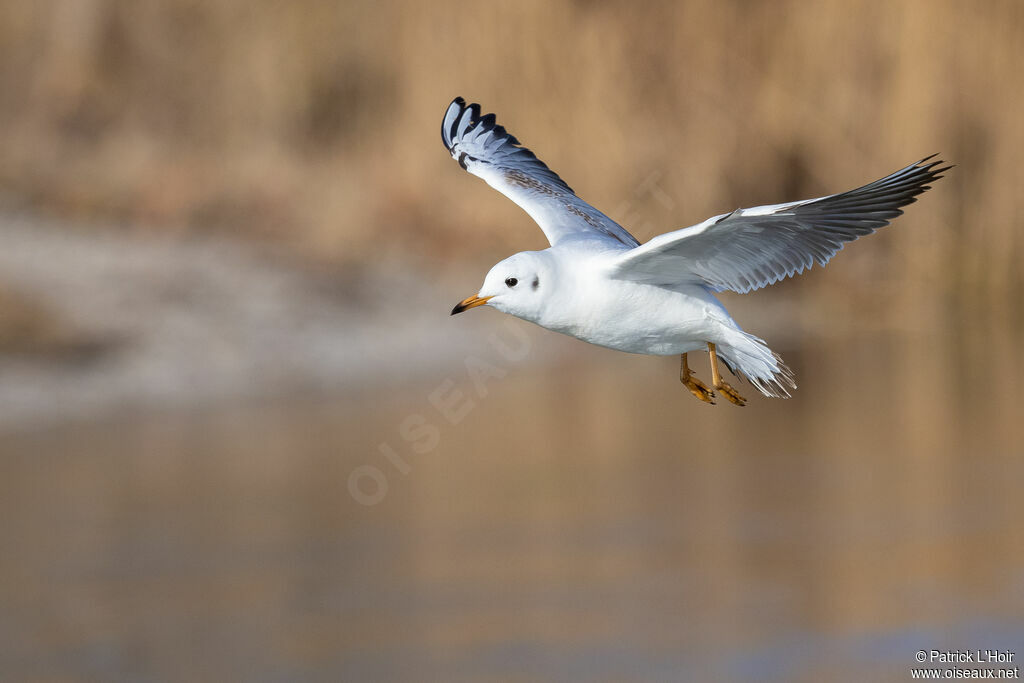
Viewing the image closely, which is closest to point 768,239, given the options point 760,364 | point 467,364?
point 760,364

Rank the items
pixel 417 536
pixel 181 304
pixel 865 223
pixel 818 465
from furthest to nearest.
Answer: pixel 181 304, pixel 818 465, pixel 417 536, pixel 865 223

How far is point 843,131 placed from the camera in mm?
17453

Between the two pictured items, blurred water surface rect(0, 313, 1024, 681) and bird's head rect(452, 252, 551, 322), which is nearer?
bird's head rect(452, 252, 551, 322)

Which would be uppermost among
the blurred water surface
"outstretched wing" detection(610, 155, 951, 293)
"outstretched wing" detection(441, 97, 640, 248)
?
"outstretched wing" detection(441, 97, 640, 248)

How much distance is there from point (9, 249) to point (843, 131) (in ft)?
28.4

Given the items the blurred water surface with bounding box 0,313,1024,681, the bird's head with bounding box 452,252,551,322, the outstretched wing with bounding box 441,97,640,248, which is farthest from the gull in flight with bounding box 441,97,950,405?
the blurred water surface with bounding box 0,313,1024,681

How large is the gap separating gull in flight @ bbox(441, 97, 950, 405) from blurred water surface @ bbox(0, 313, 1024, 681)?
3.49 m

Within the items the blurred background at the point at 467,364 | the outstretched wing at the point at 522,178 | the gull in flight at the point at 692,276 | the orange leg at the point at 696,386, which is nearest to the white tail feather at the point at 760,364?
the gull in flight at the point at 692,276

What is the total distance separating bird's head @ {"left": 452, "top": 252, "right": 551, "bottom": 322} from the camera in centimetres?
542

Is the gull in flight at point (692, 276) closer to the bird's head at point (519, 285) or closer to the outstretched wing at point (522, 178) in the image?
the bird's head at point (519, 285)

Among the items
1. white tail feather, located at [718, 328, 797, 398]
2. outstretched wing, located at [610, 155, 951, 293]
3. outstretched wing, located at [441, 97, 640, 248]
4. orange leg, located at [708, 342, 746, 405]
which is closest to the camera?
outstretched wing, located at [610, 155, 951, 293]

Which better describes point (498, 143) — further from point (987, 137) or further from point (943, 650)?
point (987, 137)

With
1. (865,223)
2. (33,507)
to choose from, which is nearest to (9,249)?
(33,507)

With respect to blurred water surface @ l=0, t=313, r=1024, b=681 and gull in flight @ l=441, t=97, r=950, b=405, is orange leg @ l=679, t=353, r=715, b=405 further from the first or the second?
blurred water surface @ l=0, t=313, r=1024, b=681
